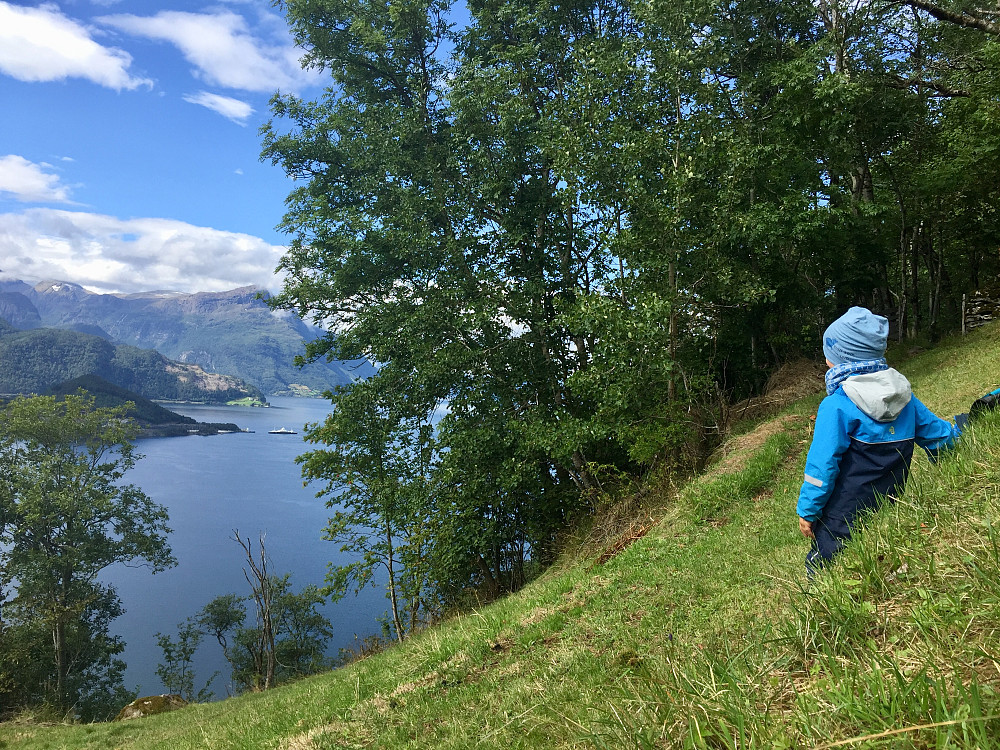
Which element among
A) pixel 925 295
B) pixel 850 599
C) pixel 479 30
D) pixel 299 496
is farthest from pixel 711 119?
pixel 299 496

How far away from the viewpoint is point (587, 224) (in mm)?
16875

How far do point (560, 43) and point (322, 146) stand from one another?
29.3 ft

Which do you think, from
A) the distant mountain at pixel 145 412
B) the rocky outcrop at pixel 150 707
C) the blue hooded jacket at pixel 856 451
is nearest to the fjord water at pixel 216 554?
the rocky outcrop at pixel 150 707

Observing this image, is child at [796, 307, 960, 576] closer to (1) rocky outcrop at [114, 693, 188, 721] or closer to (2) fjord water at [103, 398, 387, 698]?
(1) rocky outcrop at [114, 693, 188, 721]

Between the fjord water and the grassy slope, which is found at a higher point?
the grassy slope

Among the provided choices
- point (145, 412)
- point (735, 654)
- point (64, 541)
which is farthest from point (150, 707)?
point (145, 412)

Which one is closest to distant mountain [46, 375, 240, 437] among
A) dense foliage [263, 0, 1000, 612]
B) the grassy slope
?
Answer: dense foliage [263, 0, 1000, 612]

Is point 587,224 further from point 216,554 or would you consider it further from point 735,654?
point 216,554

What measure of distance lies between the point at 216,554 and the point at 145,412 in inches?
3912

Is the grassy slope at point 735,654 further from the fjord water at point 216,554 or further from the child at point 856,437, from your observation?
the fjord water at point 216,554

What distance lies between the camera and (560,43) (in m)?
16.9

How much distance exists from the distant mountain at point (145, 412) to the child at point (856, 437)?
171323 millimetres

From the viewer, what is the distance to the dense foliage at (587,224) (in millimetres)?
12109

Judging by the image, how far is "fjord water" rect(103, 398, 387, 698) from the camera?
57397 millimetres
